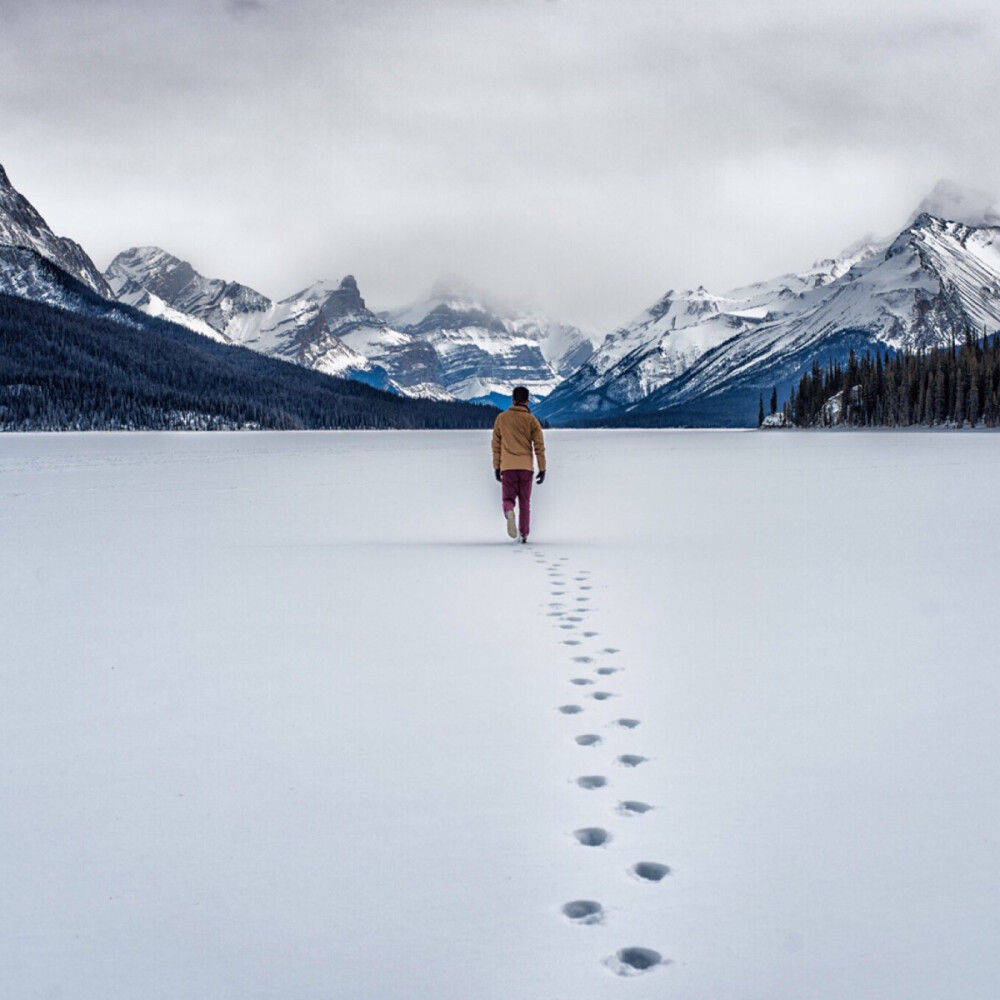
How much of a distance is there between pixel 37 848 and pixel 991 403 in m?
130

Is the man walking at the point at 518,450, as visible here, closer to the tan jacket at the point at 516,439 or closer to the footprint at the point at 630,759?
the tan jacket at the point at 516,439

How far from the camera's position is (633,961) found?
337cm

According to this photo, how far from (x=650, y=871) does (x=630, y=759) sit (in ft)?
4.51

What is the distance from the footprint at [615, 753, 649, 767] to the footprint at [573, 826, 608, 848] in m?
0.88

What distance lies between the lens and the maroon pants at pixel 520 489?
16.1 meters

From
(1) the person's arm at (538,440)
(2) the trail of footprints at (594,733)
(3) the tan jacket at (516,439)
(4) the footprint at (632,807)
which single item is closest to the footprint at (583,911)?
(2) the trail of footprints at (594,733)

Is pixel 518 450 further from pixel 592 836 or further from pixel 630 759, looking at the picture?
pixel 592 836

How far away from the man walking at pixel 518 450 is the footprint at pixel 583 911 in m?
11.9

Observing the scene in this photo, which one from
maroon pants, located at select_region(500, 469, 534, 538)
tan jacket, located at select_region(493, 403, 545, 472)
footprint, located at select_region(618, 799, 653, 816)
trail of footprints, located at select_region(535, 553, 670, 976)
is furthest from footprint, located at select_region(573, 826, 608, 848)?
maroon pants, located at select_region(500, 469, 534, 538)

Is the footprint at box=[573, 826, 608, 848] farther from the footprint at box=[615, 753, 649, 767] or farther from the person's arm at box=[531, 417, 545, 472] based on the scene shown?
the person's arm at box=[531, 417, 545, 472]

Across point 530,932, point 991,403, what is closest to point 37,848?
point 530,932

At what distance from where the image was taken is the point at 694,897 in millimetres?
3777

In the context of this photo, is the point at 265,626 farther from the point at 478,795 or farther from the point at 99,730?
the point at 478,795

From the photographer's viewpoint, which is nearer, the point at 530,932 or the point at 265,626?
the point at 530,932
